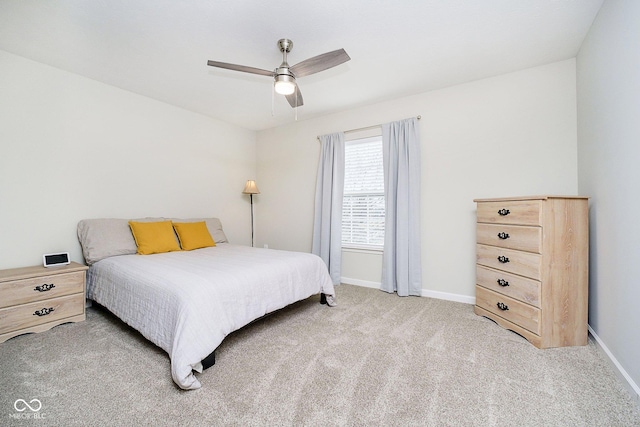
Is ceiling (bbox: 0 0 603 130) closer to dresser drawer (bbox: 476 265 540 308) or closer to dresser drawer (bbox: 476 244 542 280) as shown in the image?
dresser drawer (bbox: 476 244 542 280)

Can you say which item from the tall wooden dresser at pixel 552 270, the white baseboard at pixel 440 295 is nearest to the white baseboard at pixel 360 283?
the white baseboard at pixel 440 295

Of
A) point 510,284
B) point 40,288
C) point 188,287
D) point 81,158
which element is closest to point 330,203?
point 510,284

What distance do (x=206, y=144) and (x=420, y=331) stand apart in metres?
3.82

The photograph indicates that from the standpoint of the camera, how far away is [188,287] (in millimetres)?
1706

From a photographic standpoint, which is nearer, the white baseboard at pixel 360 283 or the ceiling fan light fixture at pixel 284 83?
the ceiling fan light fixture at pixel 284 83

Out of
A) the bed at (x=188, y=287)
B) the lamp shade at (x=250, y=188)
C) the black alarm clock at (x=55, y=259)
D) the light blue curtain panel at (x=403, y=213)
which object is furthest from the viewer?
the lamp shade at (x=250, y=188)

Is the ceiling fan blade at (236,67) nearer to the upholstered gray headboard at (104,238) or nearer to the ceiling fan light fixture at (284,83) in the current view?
the ceiling fan light fixture at (284,83)

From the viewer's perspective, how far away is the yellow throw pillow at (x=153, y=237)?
2865mm

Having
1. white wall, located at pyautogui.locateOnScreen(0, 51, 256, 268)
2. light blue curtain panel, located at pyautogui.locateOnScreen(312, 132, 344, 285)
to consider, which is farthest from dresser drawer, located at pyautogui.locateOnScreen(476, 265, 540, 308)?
white wall, located at pyautogui.locateOnScreen(0, 51, 256, 268)

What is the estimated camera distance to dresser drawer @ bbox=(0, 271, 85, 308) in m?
2.04

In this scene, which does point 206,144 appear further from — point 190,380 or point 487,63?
point 487,63

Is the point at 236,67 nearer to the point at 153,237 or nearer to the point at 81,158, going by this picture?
the point at 153,237

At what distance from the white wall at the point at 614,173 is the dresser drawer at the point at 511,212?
40cm

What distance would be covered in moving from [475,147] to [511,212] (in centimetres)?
100
